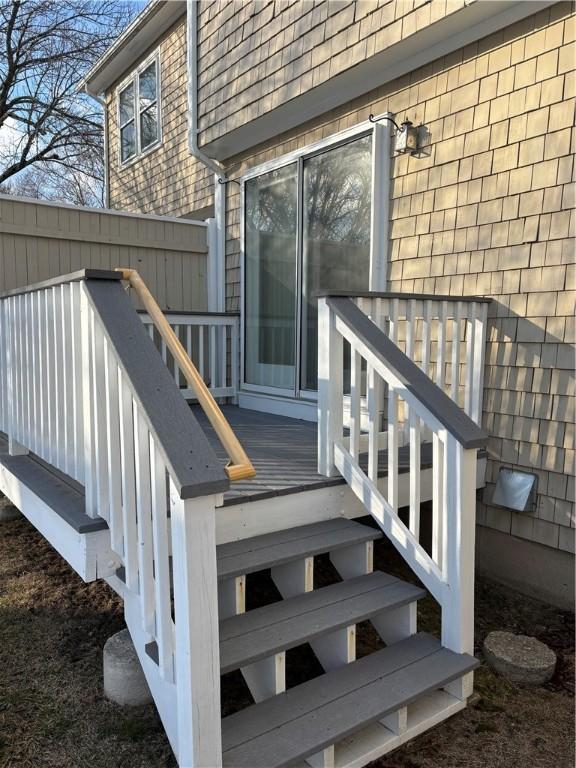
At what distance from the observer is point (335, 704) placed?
2.01 metres

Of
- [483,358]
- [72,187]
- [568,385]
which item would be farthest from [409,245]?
[72,187]

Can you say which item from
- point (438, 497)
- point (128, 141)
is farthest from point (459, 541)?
point (128, 141)

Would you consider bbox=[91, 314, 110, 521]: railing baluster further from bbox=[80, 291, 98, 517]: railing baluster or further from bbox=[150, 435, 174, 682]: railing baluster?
bbox=[150, 435, 174, 682]: railing baluster

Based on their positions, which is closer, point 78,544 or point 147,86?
point 78,544

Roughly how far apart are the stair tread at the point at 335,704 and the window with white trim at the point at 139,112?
7.05 meters

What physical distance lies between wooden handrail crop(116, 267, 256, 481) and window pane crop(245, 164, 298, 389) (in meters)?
2.62

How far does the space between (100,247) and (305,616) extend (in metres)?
4.30

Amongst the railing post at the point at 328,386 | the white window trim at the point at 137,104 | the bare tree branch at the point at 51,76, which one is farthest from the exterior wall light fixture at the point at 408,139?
the bare tree branch at the point at 51,76

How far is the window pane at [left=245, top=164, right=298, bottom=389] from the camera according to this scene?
482cm

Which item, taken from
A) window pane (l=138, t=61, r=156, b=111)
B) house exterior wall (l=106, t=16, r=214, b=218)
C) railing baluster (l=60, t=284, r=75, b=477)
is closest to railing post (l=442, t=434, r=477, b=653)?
railing baluster (l=60, t=284, r=75, b=477)

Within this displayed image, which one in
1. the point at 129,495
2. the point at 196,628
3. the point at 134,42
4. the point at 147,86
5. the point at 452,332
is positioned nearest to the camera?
the point at 196,628

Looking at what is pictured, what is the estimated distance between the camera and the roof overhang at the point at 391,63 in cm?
307

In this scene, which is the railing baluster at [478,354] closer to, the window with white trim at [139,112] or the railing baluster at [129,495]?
the railing baluster at [129,495]

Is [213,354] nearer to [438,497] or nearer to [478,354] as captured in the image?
[478,354]
